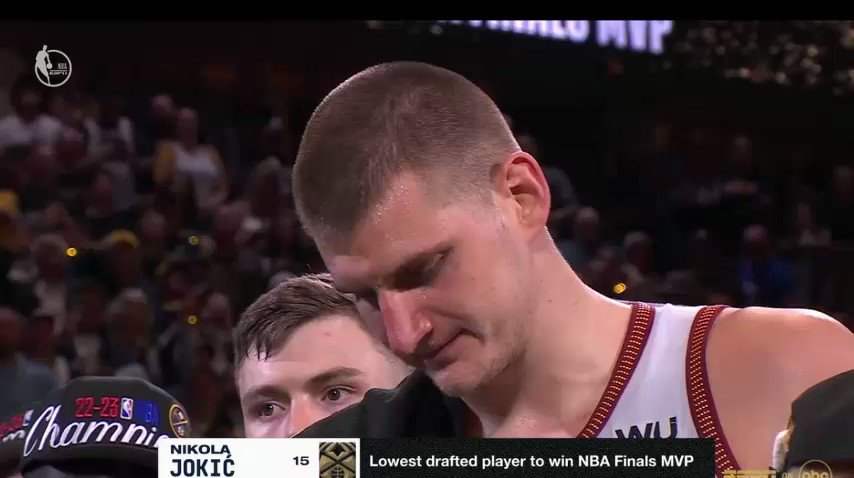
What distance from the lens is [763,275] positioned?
2088 mm

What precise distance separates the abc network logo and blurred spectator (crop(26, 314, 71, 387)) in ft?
4.72

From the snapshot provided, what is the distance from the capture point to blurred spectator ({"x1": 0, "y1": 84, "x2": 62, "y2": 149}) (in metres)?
2.20

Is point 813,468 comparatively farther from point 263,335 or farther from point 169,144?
point 169,144

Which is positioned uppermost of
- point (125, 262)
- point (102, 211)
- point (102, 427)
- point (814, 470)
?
point (102, 211)

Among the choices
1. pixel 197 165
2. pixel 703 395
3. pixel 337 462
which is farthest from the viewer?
pixel 197 165

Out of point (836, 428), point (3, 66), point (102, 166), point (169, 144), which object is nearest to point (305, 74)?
point (169, 144)

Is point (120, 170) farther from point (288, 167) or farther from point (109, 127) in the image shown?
point (288, 167)

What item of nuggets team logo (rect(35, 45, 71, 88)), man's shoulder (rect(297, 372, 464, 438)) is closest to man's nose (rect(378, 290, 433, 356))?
man's shoulder (rect(297, 372, 464, 438))

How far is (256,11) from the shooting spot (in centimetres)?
246

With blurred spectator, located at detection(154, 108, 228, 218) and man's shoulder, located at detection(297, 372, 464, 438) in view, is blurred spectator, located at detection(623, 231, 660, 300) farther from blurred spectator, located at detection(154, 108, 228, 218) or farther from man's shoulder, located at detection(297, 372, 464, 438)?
blurred spectator, located at detection(154, 108, 228, 218)

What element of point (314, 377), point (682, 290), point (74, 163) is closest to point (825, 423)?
point (682, 290)

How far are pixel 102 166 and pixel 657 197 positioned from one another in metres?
1.13

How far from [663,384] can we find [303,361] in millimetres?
718

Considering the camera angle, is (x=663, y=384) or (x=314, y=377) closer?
(x=663, y=384)
